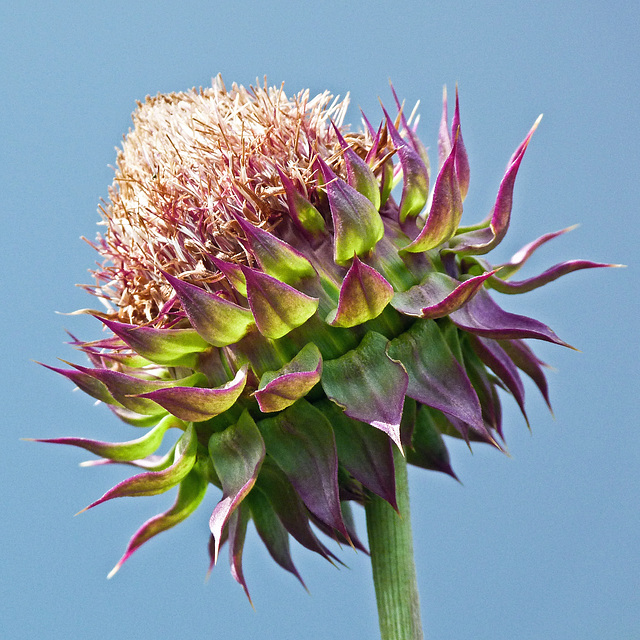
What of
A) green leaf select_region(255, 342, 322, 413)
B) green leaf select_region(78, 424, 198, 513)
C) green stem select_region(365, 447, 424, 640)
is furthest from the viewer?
green stem select_region(365, 447, 424, 640)

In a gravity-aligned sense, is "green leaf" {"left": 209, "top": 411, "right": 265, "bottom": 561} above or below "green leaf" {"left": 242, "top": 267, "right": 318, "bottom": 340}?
below

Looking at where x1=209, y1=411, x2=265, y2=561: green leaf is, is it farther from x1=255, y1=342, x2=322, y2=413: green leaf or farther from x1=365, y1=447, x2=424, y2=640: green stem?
x1=365, y1=447, x2=424, y2=640: green stem

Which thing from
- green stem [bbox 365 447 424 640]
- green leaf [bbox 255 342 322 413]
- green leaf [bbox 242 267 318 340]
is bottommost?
green stem [bbox 365 447 424 640]

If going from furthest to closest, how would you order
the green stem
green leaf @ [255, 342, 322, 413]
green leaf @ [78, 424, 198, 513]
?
1. the green stem
2. green leaf @ [78, 424, 198, 513]
3. green leaf @ [255, 342, 322, 413]

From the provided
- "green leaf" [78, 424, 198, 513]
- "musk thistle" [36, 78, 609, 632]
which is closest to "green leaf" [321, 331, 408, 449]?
"musk thistle" [36, 78, 609, 632]

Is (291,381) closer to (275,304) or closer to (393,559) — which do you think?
(275,304)

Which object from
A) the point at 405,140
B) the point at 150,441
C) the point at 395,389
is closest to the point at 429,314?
the point at 395,389
